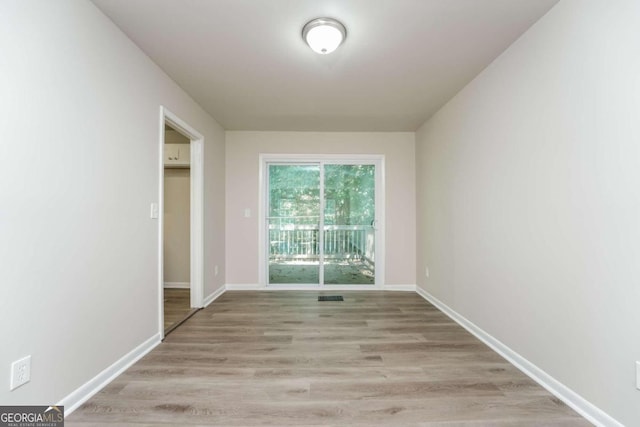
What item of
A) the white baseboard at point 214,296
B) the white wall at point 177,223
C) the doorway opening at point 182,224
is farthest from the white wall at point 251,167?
the white wall at point 177,223

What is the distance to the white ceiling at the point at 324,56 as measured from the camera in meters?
1.73

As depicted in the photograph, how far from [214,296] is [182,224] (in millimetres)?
1371

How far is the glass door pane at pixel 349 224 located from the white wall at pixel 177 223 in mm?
2175

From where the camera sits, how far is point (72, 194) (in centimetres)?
158

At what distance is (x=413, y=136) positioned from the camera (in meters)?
4.24

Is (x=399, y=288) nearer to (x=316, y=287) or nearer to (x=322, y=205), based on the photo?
(x=316, y=287)

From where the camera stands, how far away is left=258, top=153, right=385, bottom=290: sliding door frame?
4211mm

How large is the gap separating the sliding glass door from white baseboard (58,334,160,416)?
2.19m

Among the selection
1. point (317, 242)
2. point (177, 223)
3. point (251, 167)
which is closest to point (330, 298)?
point (317, 242)

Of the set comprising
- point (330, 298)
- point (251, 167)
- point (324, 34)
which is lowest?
point (330, 298)

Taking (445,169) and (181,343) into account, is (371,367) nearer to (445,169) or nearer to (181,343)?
(181,343)

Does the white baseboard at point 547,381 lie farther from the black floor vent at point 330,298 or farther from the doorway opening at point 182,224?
the doorway opening at point 182,224

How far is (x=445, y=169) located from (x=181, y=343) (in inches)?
127

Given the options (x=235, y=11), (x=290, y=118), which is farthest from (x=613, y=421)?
(x=290, y=118)
